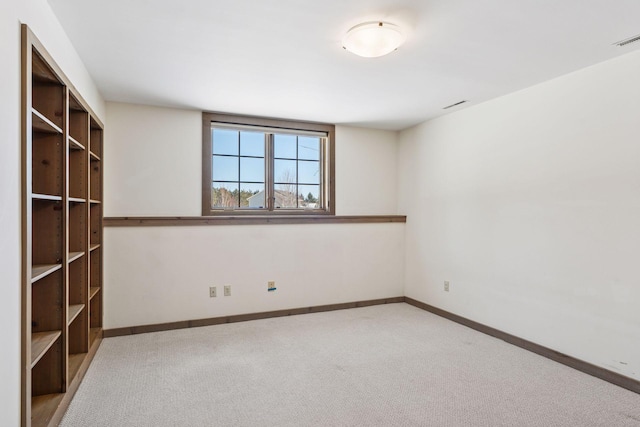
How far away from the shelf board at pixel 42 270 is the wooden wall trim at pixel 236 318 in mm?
1847

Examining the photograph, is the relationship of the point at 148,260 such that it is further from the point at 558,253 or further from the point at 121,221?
the point at 558,253

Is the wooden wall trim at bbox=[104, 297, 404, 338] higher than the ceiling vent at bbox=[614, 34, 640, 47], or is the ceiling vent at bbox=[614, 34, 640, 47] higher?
the ceiling vent at bbox=[614, 34, 640, 47]

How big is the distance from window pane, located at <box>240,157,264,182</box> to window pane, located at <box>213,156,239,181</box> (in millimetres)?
71

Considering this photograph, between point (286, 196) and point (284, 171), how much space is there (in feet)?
1.01

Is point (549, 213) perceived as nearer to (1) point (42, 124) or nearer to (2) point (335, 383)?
(2) point (335, 383)

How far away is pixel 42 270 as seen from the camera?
196 cm

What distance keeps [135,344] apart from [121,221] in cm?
120

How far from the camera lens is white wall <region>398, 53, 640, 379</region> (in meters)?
2.65

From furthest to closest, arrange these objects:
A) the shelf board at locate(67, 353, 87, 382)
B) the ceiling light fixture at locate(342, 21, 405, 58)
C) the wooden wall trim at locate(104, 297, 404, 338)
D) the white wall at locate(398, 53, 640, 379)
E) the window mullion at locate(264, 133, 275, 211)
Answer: the window mullion at locate(264, 133, 275, 211)
the wooden wall trim at locate(104, 297, 404, 338)
the white wall at locate(398, 53, 640, 379)
the shelf board at locate(67, 353, 87, 382)
the ceiling light fixture at locate(342, 21, 405, 58)

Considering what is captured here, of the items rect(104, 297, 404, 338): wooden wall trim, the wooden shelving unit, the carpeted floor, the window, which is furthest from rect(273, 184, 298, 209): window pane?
the wooden shelving unit

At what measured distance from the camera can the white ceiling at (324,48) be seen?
2.06m

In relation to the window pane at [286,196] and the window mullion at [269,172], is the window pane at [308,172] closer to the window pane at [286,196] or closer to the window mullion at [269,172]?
the window pane at [286,196]

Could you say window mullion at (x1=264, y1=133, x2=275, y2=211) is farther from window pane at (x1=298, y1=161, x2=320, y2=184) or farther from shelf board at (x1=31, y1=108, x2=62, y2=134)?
shelf board at (x1=31, y1=108, x2=62, y2=134)

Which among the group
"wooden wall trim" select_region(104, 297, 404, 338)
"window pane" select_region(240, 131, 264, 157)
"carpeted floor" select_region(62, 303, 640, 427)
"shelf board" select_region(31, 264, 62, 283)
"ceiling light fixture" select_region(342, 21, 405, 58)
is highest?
"ceiling light fixture" select_region(342, 21, 405, 58)
